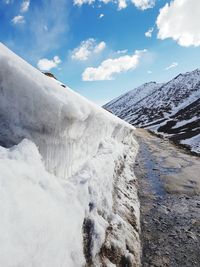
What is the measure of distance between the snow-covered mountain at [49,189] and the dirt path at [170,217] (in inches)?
20.8

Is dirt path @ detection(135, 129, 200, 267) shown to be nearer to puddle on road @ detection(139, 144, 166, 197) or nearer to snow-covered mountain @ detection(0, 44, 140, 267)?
puddle on road @ detection(139, 144, 166, 197)

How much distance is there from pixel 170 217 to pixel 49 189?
203 inches

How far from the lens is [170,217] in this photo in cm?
831

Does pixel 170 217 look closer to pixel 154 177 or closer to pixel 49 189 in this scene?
pixel 49 189

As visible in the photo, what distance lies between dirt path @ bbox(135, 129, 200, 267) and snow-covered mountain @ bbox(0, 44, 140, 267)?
528 mm

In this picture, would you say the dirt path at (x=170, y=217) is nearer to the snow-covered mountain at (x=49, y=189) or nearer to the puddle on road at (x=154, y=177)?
the puddle on road at (x=154, y=177)

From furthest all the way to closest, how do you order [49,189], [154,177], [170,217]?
[154,177] < [170,217] < [49,189]

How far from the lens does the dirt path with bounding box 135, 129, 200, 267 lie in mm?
6211

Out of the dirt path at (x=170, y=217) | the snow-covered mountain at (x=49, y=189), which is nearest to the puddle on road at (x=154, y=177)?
the dirt path at (x=170, y=217)

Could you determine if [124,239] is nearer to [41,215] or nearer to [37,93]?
[41,215]

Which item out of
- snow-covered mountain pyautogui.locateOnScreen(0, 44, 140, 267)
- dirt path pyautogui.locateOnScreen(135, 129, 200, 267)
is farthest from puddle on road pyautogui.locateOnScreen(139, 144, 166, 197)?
snow-covered mountain pyautogui.locateOnScreen(0, 44, 140, 267)

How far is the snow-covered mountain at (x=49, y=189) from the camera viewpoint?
12.0 ft

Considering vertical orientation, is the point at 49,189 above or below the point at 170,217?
above

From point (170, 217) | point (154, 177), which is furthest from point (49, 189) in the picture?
point (154, 177)
